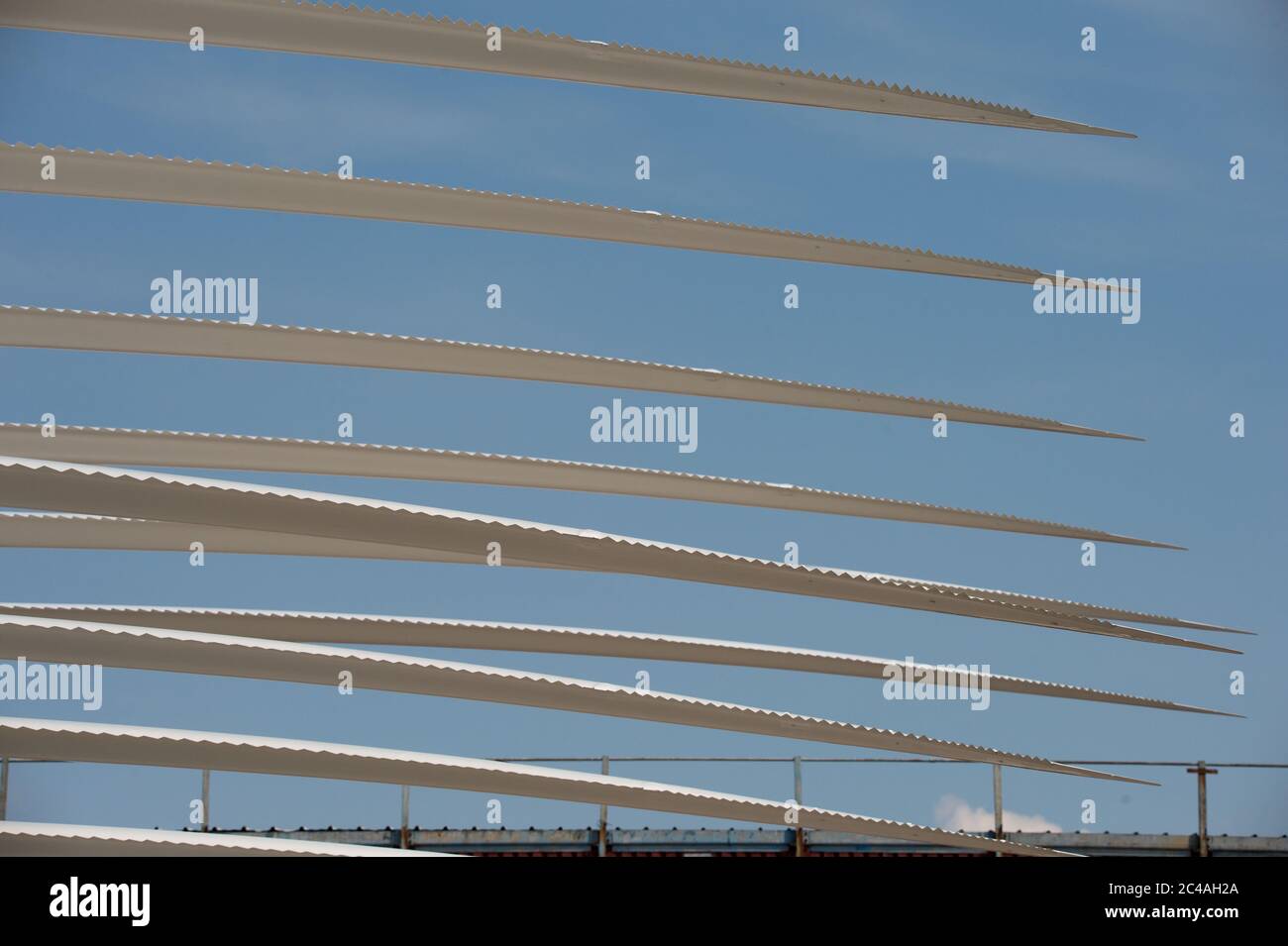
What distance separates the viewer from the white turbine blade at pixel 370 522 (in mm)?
3969

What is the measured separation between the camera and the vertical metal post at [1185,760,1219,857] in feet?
33.1

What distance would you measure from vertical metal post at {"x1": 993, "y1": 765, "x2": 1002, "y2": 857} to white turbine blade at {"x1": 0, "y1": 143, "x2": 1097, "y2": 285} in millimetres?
4706

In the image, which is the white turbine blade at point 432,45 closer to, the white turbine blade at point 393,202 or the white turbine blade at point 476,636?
the white turbine blade at point 393,202

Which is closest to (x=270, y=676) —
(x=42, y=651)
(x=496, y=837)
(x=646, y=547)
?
(x=42, y=651)

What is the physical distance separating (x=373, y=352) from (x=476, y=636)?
1.57m

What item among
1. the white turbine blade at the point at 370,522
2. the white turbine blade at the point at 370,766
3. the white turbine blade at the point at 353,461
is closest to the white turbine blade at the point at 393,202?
the white turbine blade at the point at 353,461

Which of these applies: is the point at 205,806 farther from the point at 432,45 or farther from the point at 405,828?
the point at 432,45

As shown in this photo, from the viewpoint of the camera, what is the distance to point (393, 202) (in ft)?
19.2

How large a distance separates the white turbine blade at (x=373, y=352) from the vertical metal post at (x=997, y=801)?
4.24 metres

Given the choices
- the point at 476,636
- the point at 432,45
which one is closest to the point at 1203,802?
the point at 476,636

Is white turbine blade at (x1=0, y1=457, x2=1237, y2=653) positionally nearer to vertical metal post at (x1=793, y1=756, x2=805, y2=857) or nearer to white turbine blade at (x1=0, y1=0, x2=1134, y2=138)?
white turbine blade at (x1=0, y1=0, x2=1134, y2=138)

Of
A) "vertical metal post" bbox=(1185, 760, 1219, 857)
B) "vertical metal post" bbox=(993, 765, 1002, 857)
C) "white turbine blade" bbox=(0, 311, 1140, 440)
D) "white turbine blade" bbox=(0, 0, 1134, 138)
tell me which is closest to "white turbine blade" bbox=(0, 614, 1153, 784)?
"white turbine blade" bbox=(0, 311, 1140, 440)
